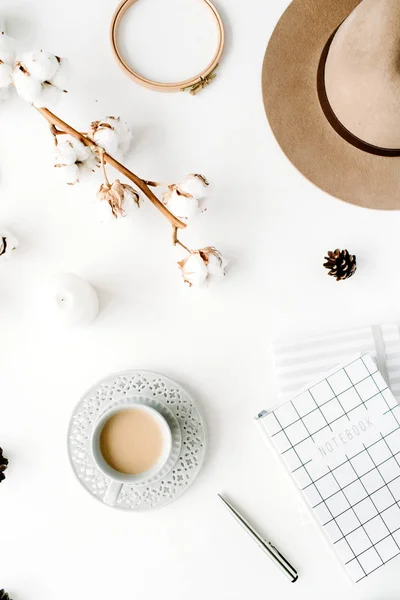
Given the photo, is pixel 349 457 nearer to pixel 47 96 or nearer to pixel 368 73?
pixel 368 73

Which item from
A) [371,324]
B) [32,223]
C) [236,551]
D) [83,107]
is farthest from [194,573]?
[83,107]

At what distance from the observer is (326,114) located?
2.79 feet

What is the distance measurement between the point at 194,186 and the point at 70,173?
0.19m

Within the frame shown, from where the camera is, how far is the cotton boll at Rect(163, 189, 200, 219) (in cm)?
86

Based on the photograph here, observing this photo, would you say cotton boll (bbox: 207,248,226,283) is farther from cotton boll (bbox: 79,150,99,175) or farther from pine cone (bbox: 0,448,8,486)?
pine cone (bbox: 0,448,8,486)

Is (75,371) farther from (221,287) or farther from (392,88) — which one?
(392,88)

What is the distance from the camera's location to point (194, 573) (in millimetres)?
929

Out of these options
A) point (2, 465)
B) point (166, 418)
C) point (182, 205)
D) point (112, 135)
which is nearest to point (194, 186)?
point (182, 205)

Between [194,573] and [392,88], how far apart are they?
2.55 ft

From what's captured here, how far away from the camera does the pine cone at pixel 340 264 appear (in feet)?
2.95

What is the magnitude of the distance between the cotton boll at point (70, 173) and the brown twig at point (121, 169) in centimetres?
4

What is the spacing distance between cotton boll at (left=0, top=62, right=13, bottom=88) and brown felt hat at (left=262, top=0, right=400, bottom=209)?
0.37 m

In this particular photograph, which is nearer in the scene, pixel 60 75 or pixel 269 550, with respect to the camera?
pixel 60 75

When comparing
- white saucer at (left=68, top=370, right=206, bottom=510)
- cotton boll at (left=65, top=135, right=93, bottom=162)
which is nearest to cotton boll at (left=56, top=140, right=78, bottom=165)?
cotton boll at (left=65, top=135, right=93, bottom=162)
